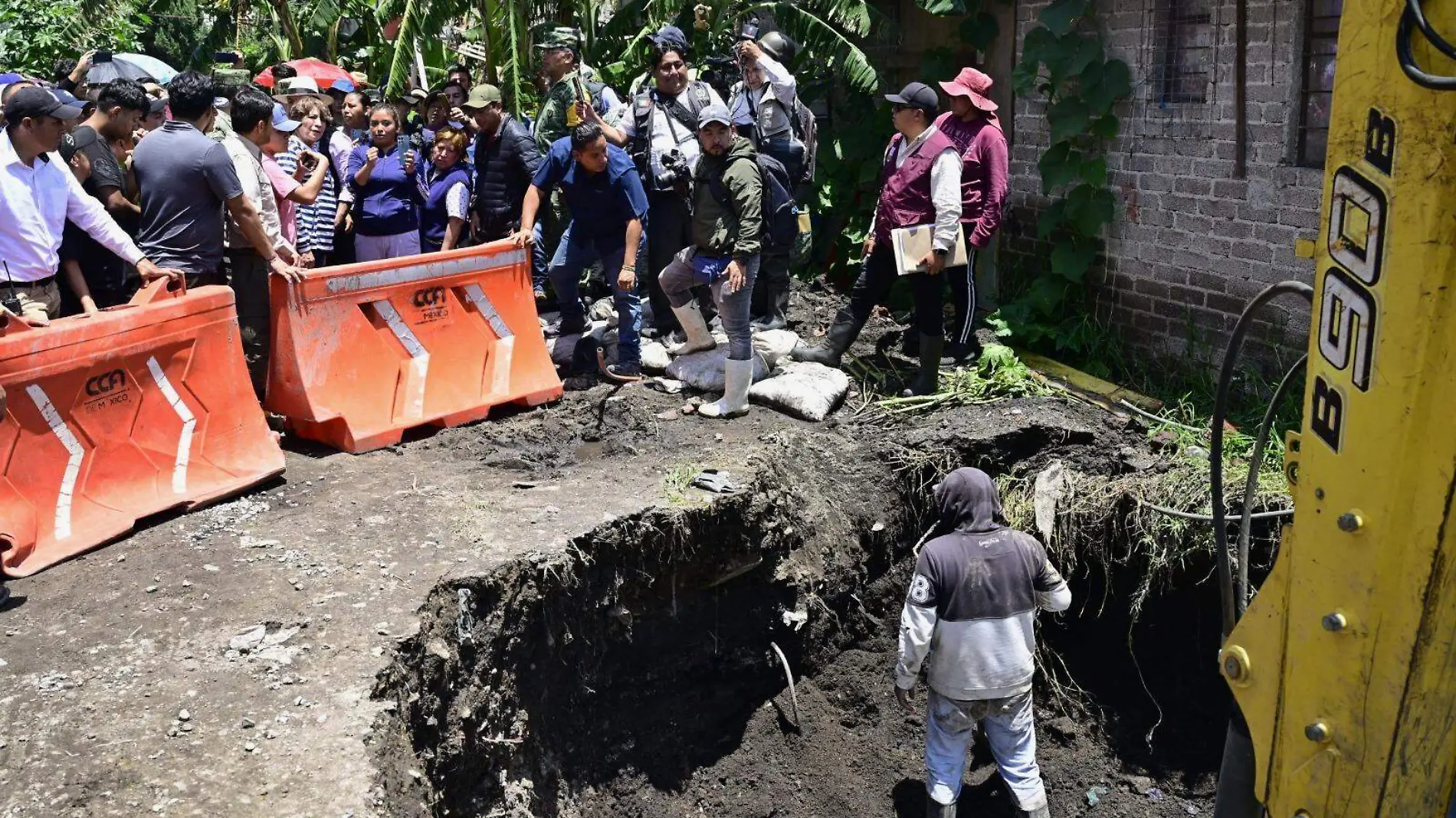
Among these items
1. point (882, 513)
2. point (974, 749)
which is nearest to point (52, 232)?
point (882, 513)

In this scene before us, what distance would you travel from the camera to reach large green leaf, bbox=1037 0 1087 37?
9.22 m

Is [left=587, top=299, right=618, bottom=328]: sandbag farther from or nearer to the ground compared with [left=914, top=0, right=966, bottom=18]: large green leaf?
nearer to the ground

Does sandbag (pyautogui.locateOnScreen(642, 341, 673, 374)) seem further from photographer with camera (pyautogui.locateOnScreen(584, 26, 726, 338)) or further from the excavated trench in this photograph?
the excavated trench

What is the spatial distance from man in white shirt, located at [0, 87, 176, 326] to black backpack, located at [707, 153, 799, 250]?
326 centimetres

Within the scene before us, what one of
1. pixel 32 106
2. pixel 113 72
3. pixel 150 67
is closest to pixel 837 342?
pixel 32 106

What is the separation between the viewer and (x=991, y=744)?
6652mm

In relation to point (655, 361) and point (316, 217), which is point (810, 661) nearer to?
point (655, 361)

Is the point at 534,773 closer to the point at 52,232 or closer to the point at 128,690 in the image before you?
the point at 128,690

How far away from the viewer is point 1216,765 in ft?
25.6

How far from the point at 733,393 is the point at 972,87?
110 inches

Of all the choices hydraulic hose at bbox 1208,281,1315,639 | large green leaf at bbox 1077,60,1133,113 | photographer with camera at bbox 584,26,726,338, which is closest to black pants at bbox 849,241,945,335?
photographer with camera at bbox 584,26,726,338

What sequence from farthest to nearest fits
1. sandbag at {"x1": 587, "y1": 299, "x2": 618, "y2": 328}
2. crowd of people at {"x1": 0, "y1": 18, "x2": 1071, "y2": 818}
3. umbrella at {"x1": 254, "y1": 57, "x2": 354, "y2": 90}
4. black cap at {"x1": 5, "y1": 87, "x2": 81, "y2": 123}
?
1. umbrella at {"x1": 254, "y1": 57, "x2": 354, "y2": 90}
2. sandbag at {"x1": 587, "y1": 299, "x2": 618, "y2": 328}
3. crowd of people at {"x1": 0, "y1": 18, "x2": 1071, "y2": 818}
4. black cap at {"x1": 5, "y1": 87, "x2": 81, "y2": 123}

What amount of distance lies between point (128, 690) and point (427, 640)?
1172mm

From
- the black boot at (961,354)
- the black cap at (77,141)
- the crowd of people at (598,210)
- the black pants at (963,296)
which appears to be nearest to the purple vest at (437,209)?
the crowd of people at (598,210)
